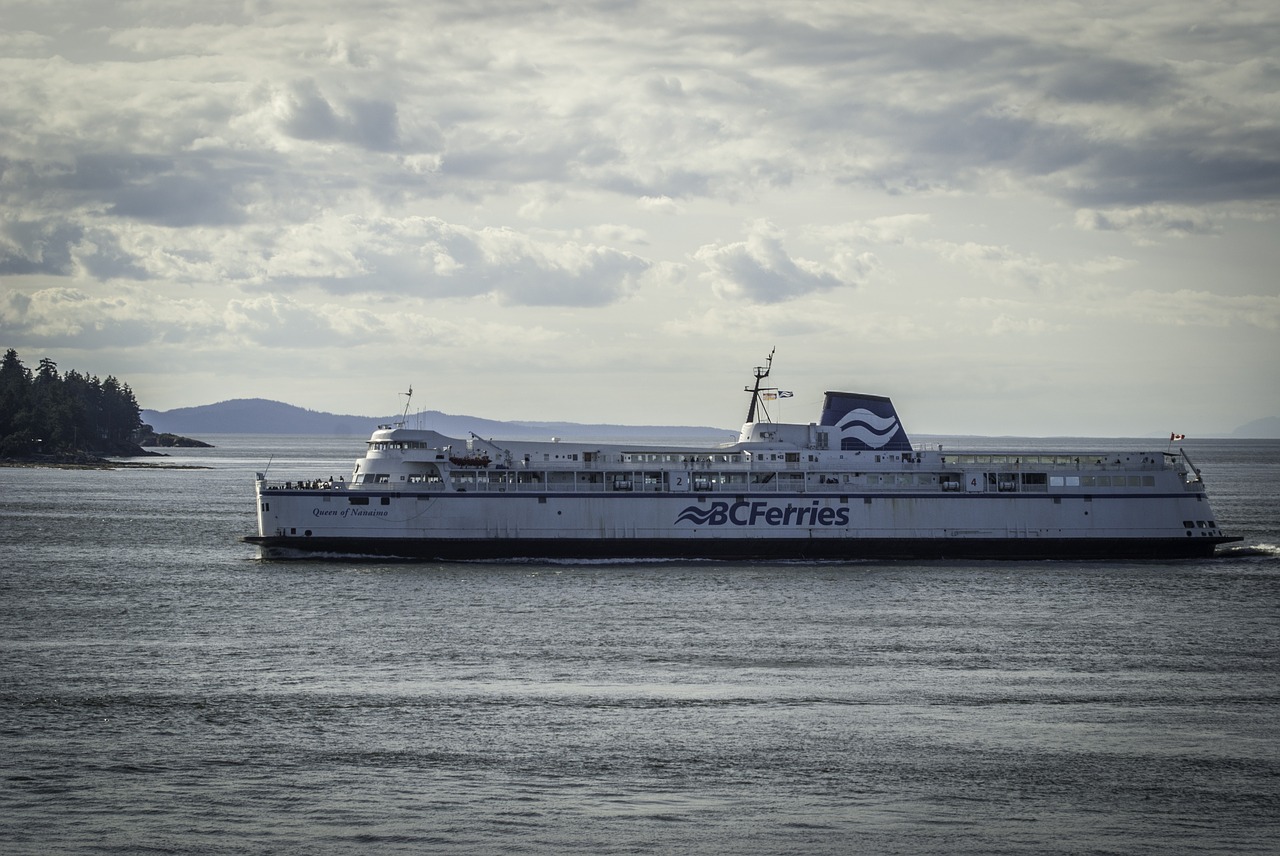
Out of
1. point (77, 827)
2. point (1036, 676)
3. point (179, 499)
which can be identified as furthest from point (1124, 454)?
point (179, 499)

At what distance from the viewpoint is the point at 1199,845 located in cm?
1992

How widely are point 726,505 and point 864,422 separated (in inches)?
362

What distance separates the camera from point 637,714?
28.3 metres

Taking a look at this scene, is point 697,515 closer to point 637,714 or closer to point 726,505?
point 726,505

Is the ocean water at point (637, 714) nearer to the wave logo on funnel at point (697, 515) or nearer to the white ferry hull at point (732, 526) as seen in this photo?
the white ferry hull at point (732, 526)

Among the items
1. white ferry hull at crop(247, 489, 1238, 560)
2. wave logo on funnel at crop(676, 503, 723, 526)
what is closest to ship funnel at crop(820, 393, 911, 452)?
white ferry hull at crop(247, 489, 1238, 560)

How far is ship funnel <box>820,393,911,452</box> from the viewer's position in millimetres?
62375

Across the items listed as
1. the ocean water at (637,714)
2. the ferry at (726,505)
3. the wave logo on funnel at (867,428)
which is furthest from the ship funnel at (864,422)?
the ocean water at (637,714)

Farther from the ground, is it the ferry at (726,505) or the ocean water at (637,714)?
the ferry at (726,505)

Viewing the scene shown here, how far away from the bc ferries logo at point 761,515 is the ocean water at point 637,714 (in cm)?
573

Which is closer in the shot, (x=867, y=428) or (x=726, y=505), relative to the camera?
(x=726, y=505)

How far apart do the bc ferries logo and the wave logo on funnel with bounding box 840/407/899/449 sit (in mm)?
5238

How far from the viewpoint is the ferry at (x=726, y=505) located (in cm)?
5700

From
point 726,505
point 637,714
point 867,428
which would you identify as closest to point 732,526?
point 726,505
